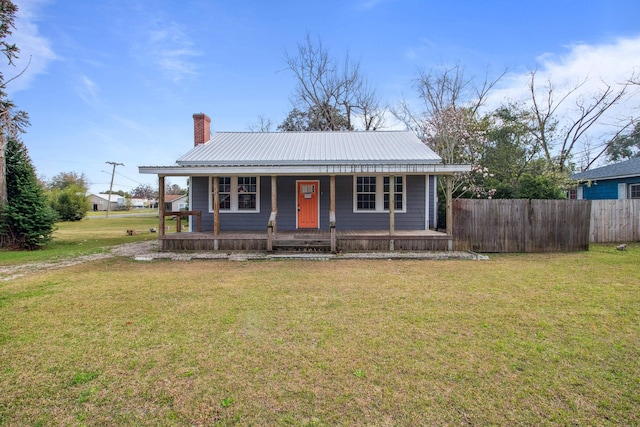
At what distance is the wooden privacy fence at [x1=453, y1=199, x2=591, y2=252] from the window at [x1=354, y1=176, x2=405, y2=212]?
2.50m

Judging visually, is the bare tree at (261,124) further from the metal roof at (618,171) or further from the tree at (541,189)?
the metal roof at (618,171)

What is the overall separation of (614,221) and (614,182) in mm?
6810

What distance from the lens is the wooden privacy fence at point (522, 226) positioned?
34.4ft

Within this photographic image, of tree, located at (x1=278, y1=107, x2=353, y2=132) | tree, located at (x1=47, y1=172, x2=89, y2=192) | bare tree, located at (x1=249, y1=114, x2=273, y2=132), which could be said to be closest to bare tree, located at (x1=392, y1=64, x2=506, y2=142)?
tree, located at (x1=278, y1=107, x2=353, y2=132)

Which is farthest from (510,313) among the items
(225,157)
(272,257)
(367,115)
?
(367,115)

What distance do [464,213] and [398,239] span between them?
233 cm

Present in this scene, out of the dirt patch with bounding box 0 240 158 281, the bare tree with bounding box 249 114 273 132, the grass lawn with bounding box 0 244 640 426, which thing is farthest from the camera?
the bare tree with bounding box 249 114 273 132

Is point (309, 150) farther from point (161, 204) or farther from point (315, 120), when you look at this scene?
point (315, 120)

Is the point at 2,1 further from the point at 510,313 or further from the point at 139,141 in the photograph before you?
the point at 139,141

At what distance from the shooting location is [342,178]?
12.5m

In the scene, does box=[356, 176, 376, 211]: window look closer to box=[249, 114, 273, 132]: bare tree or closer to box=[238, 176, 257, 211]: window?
box=[238, 176, 257, 211]: window

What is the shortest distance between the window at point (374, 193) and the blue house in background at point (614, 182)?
38.7ft

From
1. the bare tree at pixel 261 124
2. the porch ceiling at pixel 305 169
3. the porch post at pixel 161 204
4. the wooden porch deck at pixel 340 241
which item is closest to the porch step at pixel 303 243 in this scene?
the wooden porch deck at pixel 340 241

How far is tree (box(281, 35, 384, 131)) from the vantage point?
2653 cm
